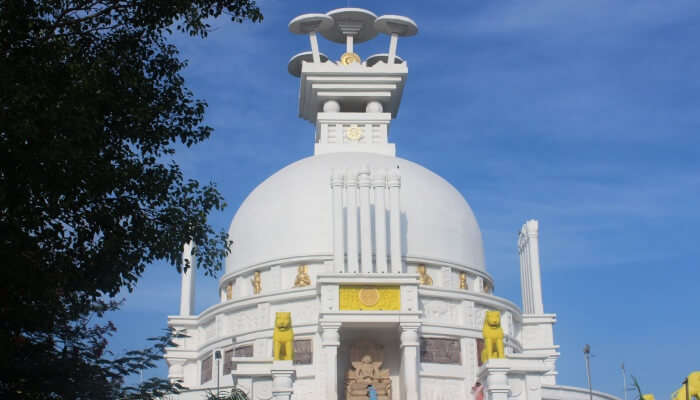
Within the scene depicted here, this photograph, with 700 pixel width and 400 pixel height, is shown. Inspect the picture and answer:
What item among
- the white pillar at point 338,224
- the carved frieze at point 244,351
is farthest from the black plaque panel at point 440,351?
the carved frieze at point 244,351

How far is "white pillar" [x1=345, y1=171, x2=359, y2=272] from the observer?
107 ft

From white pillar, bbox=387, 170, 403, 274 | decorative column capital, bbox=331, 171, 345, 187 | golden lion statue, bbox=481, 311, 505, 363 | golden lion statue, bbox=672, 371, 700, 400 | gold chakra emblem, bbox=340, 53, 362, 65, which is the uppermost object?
gold chakra emblem, bbox=340, 53, 362, 65

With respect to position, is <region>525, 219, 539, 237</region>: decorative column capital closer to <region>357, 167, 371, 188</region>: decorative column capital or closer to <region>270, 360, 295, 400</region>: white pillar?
<region>357, 167, 371, 188</region>: decorative column capital

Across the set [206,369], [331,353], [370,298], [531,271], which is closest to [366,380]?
[331,353]

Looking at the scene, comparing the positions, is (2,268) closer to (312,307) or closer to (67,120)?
(67,120)

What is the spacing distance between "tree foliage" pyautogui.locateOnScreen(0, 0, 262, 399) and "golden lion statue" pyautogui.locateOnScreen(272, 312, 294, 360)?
12.5 metres

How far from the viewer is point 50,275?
13562mm

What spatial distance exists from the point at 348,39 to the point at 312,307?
18531mm

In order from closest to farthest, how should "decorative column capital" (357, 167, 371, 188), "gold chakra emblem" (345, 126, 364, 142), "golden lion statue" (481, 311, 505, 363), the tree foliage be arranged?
the tree foliage → "golden lion statue" (481, 311, 505, 363) → "decorative column capital" (357, 167, 371, 188) → "gold chakra emblem" (345, 126, 364, 142)

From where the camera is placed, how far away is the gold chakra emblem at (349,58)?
4566 centimetres

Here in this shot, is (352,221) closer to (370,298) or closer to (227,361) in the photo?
(370,298)

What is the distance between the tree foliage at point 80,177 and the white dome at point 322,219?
20.3 meters

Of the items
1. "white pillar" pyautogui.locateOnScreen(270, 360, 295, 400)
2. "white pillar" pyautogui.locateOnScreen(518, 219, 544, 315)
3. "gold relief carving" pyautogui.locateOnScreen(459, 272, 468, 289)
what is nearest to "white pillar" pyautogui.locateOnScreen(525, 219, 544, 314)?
"white pillar" pyautogui.locateOnScreen(518, 219, 544, 315)

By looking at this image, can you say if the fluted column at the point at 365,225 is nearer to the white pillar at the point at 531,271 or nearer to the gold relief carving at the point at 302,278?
the gold relief carving at the point at 302,278
